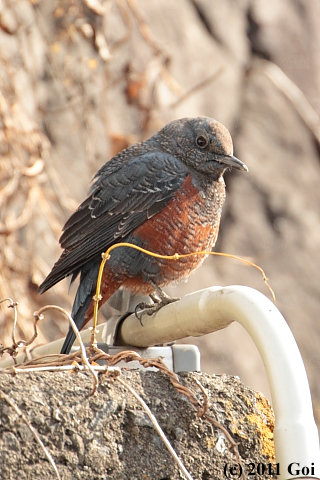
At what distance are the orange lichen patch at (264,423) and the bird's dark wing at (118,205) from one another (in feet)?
5.19

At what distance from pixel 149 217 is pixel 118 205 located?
199 mm

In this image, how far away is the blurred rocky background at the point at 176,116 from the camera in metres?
4.80

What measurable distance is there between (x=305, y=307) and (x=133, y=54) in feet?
9.14

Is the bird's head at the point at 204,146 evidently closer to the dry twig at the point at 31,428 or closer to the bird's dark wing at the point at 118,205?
the bird's dark wing at the point at 118,205

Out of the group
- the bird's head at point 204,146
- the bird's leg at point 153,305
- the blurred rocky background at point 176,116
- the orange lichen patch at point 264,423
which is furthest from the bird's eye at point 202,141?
the orange lichen patch at point 264,423

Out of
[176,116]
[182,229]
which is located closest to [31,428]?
[182,229]

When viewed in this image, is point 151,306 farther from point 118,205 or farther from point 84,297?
point 118,205

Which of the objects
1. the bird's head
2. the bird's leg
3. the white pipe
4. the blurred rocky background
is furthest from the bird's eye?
the white pipe

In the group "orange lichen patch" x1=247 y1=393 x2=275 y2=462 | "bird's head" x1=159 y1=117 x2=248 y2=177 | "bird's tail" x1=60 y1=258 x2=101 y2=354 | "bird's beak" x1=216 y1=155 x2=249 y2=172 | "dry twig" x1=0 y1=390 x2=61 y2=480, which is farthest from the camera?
"bird's head" x1=159 y1=117 x2=248 y2=177

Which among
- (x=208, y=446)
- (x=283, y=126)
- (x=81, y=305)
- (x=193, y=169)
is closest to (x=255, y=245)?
(x=283, y=126)

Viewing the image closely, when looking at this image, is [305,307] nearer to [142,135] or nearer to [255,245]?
[255,245]

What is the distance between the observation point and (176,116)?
579 cm

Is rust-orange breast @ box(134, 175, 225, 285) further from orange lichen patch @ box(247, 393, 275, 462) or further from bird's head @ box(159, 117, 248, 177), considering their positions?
orange lichen patch @ box(247, 393, 275, 462)

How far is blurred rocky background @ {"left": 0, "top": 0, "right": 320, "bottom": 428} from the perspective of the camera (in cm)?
480
